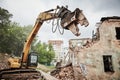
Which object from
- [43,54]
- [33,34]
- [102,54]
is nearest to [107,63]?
[102,54]

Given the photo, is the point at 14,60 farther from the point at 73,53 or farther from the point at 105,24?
the point at 105,24

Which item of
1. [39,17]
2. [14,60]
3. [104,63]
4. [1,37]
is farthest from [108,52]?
[1,37]

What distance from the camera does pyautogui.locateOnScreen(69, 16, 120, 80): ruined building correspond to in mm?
14305

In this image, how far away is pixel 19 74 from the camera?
26.9 feet

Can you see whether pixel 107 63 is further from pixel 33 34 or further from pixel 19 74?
pixel 19 74

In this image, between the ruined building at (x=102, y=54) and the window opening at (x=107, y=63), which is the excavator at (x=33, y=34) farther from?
the window opening at (x=107, y=63)

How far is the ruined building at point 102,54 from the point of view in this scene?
14.3 m

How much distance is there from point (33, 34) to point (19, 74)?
2787mm

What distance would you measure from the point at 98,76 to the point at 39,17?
834cm

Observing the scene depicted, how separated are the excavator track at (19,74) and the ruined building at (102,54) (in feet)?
23.1

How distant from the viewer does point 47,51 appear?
4466cm

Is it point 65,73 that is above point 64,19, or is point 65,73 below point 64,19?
below

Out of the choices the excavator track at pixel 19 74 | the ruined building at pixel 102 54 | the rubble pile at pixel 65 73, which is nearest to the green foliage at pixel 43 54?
Result: the rubble pile at pixel 65 73

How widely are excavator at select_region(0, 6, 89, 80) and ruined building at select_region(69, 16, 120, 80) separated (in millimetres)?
6377
